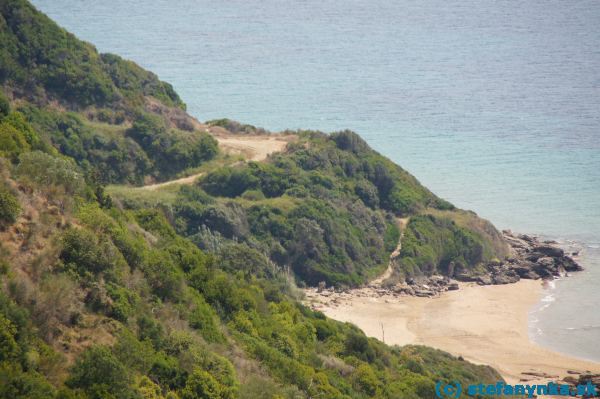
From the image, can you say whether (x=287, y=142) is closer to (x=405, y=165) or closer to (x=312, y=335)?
(x=405, y=165)

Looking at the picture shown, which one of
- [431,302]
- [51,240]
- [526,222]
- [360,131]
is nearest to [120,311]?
[51,240]

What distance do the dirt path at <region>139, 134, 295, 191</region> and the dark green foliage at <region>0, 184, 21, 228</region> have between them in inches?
1547

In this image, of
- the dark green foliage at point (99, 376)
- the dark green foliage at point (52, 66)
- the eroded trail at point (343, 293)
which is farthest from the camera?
the dark green foliage at point (52, 66)

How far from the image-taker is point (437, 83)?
119562mm

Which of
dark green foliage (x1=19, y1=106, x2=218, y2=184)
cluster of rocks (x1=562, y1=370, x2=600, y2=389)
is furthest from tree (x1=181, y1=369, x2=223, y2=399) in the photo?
dark green foliage (x1=19, y1=106, x2=218, y2=184)

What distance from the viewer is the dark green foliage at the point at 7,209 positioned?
25500 millimetres

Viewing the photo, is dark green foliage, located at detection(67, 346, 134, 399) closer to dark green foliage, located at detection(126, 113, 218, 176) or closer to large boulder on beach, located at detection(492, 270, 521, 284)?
large boulder on beach, located at detection(492, 270, 521, 284)

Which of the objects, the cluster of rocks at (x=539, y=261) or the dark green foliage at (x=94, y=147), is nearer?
the dark green foliage at (x=94, y=147)

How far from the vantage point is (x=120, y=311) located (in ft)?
85.8

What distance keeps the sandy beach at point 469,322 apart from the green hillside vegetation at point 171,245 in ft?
9.93

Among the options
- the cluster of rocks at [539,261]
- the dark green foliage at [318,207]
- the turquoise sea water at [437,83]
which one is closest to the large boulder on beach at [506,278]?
the cluster of rocks at [539,261]

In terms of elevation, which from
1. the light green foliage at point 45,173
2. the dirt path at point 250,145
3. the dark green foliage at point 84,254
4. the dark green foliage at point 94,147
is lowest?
the dark green foliage at point 84,254

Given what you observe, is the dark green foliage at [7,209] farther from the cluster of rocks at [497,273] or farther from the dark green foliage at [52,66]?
the dark green foliage at [52,66]

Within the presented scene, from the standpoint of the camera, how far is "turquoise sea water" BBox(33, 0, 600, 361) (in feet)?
258
